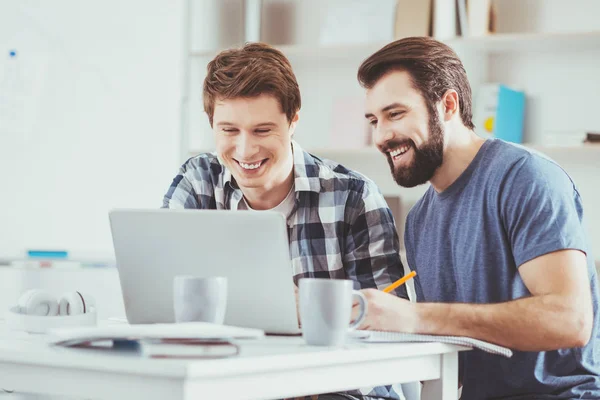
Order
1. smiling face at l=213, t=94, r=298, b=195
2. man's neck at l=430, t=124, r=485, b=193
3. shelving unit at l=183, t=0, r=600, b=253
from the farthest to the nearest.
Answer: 1. shelving unit at l=183, t=0, r=600, b=253
2. smiling face at l=213, t=94, r=298, b=195
3. man's neck at l=430, t=124, r=485, b=193

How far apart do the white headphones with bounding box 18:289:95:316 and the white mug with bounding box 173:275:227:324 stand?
24 cm

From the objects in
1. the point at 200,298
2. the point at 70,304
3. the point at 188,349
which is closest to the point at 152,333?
Answer: the point at 188,349

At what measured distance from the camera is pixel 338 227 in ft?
6.16

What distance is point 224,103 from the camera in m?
1.86

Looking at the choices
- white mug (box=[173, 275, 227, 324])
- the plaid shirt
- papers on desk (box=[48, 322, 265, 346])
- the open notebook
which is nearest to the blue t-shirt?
the plaid shirt

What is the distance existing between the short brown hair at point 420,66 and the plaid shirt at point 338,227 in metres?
0.22

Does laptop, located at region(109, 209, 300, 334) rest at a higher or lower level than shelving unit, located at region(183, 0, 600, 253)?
lower

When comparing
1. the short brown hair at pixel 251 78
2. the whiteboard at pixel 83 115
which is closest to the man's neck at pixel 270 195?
the short brown hair at pixel 251 78

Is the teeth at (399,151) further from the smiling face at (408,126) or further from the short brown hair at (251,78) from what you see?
the short brown hair at (251,78)

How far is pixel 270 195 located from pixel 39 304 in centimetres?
70

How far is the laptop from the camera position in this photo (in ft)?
4.10

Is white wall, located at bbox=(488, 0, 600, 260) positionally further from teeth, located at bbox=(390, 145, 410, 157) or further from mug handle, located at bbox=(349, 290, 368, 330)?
mug handle, located at bbox=(349, 290, 368, 330)

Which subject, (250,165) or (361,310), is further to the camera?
(250,165)

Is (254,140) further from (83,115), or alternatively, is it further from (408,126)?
(83,115)
